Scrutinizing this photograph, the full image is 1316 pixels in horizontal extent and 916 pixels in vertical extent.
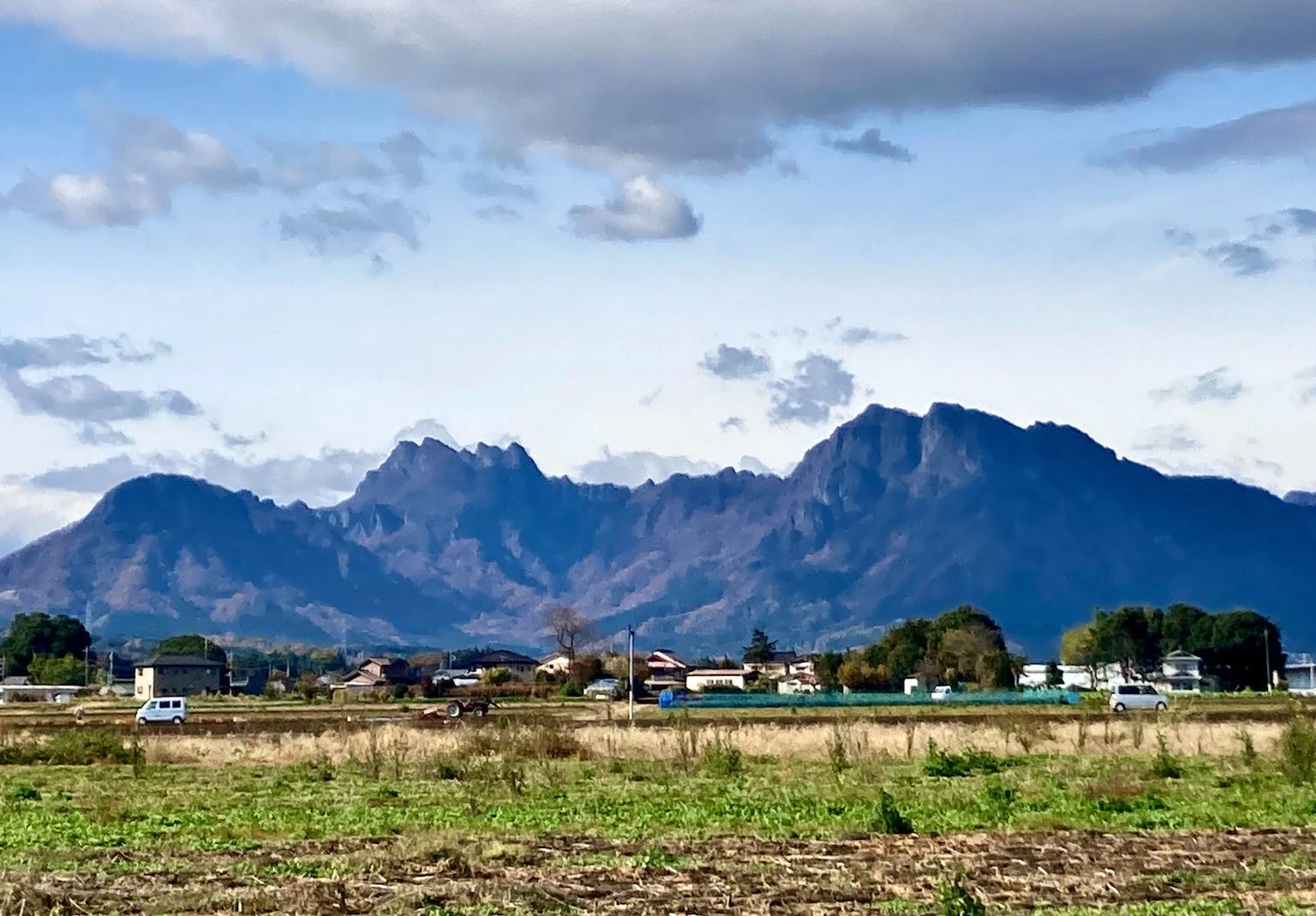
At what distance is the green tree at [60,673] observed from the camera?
190 meters

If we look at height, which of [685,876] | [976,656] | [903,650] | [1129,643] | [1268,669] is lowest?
[685,876]

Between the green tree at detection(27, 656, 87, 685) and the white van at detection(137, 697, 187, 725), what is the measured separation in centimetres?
10820

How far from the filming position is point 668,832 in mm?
26422

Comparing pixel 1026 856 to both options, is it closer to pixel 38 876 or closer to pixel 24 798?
pixel 38 876

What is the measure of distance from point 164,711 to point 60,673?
11324cm

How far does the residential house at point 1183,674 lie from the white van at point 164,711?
322ft

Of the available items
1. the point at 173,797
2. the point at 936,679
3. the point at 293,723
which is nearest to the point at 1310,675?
the point at 936,679

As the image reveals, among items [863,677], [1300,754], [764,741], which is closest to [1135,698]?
[764,741]

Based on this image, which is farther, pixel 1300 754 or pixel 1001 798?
pixel 1300 754

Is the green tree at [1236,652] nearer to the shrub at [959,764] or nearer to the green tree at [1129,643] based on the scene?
the green tree at [1129,643]

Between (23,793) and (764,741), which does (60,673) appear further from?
(23,793)

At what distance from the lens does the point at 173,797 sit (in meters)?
33.6

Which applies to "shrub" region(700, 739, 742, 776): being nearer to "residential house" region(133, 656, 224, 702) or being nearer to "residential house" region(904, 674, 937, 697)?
"residential house" region(904, 674, 937, 697)

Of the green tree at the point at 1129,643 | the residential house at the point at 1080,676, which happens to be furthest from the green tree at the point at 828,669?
the green tree at the point at 1129,643
